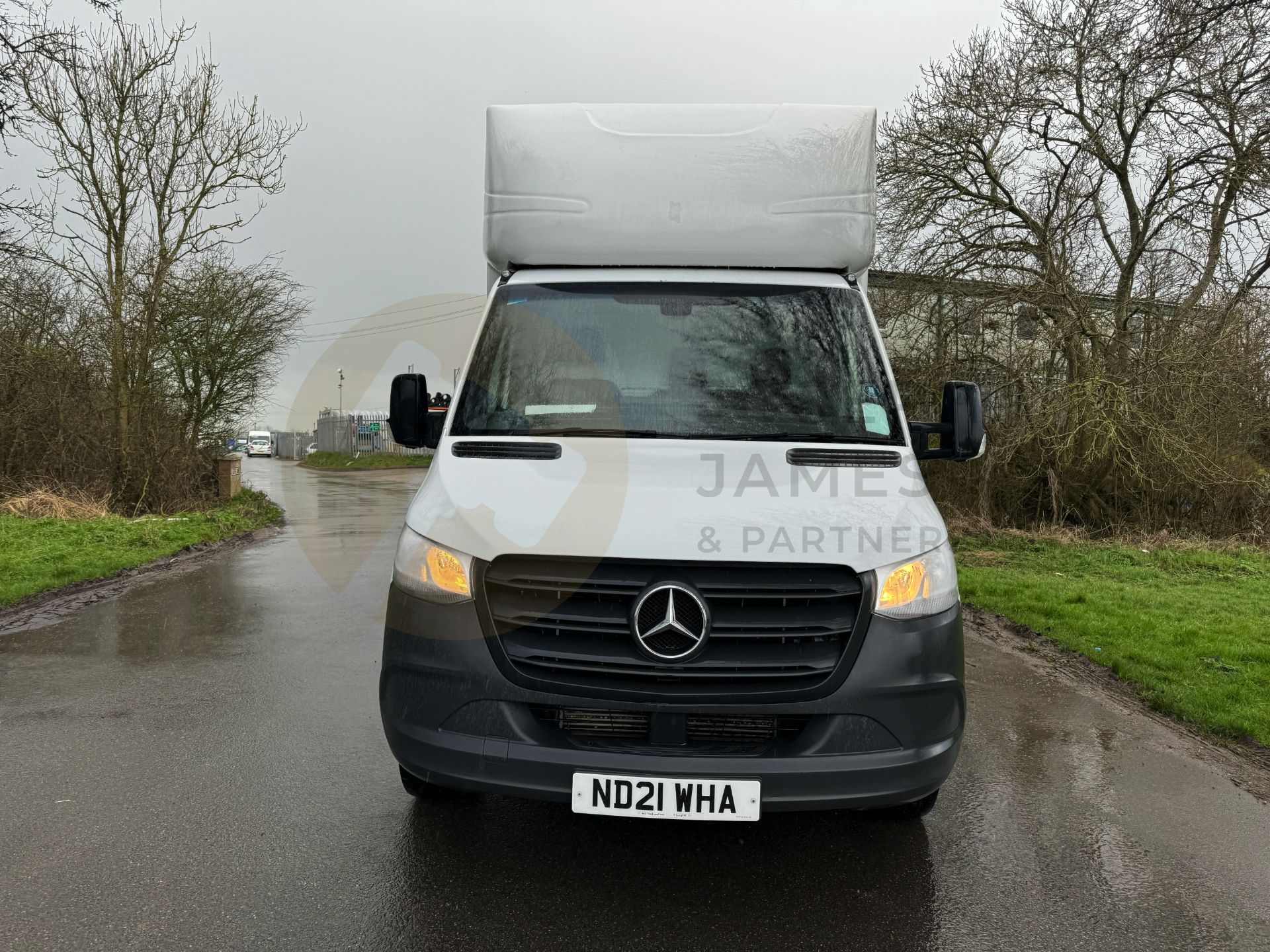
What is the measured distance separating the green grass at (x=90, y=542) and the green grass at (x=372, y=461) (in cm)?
2375

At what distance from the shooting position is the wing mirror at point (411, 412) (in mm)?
4266

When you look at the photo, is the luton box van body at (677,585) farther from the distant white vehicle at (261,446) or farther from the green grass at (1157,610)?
the distant white vehicle at (261,446)

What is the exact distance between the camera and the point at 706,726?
2.99m

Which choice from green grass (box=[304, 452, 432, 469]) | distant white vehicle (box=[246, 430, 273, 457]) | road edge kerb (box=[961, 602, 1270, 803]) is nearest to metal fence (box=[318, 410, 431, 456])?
green grass (box=[304, 452, 432, 469])

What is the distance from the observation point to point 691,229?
4.45m

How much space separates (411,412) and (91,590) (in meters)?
6.42

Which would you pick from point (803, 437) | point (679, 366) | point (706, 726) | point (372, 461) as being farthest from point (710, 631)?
→ point (372, 461)

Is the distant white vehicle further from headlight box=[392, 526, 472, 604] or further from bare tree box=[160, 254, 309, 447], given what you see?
headlight box=[392, 526, 472, 604]

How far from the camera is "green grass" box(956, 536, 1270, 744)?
222 inches

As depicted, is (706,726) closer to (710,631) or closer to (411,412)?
(710,631)

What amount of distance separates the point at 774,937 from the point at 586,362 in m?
2.37

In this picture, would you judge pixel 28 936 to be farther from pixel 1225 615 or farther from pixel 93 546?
pixel 93 546

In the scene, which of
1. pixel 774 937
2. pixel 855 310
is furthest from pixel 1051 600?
pixel 774 937

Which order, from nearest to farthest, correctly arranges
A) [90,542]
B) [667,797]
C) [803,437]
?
[667,797]
[803,437]
[90,542]
